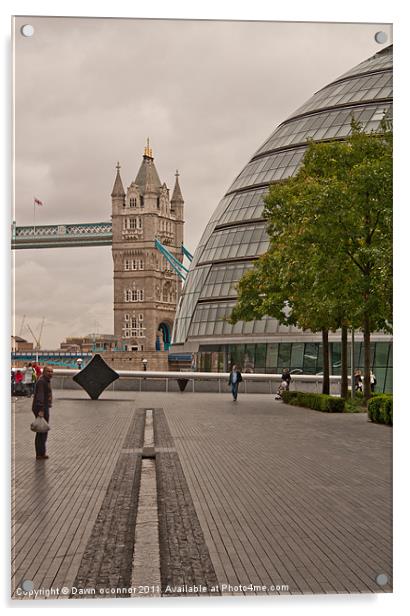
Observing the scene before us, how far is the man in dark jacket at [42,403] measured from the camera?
1174 cm

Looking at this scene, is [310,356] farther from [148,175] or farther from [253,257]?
[148,175]

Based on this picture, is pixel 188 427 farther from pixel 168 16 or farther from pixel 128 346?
pixel 168 16

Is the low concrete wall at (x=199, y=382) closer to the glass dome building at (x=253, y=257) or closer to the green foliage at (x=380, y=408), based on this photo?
the green foliage at (x=380, y=408)

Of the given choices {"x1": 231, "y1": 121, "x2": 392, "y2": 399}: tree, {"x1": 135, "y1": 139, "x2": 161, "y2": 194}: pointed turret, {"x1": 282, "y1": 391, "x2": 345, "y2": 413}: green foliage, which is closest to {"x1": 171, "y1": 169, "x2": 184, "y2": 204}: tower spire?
{"x1": 135, "y1": 139, "x2": 161, "y2": 194}: pointed turret

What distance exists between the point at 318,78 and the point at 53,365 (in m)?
5.52

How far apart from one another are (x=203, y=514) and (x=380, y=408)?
28.6 feet

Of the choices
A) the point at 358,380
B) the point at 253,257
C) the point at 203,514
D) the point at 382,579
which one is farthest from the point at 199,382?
the point at 382,579

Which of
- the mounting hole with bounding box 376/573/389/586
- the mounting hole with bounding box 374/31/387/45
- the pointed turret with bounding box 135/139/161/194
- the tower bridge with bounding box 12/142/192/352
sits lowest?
the mounting hole with bounding box 376/573/389/586

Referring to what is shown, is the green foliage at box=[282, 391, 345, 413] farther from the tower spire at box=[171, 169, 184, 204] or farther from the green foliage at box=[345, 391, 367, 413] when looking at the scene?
the tower spire at box=[171, 169, 184, 204]

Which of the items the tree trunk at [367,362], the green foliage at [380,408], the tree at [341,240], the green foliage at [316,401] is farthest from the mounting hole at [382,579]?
the green foliage at [316,401]

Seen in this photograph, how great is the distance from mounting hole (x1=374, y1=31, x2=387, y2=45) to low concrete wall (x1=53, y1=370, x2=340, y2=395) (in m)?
6.75

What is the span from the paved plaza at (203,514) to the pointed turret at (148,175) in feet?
10.2

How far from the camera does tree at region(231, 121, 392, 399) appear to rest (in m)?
22.5
